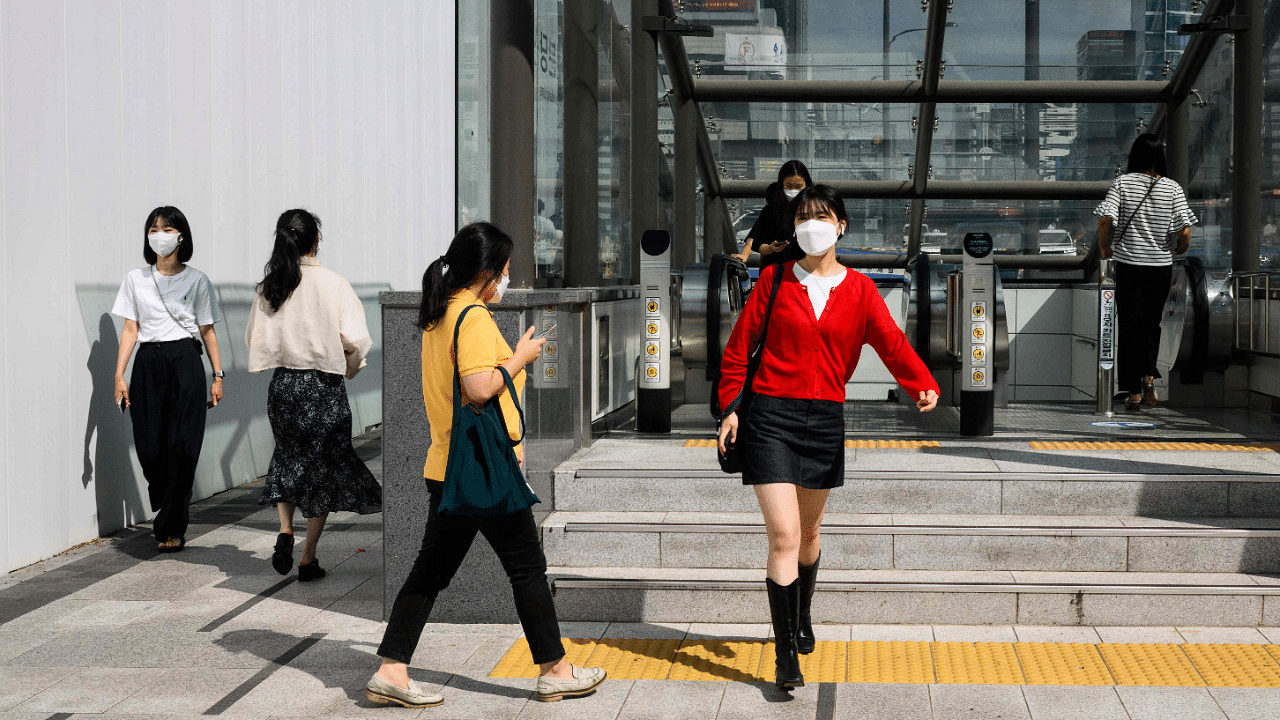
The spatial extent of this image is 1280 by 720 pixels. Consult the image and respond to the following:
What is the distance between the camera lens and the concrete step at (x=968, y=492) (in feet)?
19.5

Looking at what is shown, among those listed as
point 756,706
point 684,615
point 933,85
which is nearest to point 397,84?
point 933,85

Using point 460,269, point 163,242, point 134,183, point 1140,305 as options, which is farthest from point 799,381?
point 1140,305

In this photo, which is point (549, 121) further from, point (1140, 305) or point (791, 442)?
point (791, 442)

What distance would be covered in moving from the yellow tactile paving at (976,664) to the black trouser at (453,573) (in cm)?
141

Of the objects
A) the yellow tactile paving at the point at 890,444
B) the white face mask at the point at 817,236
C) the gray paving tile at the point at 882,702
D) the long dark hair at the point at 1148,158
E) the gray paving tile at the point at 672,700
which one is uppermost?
the long dark hair at the point at 1148,158

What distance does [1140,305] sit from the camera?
28.6 feet

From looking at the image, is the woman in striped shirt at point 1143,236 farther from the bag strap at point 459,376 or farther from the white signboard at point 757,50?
the white signboard at point 757,50

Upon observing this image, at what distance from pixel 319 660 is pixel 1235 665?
11.1 ft

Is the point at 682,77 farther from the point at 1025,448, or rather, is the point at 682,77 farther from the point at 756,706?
the point at 756,706

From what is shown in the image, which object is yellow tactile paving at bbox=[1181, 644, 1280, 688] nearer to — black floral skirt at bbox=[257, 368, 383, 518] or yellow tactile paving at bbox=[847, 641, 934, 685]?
yellow tactile paving at bbox=[847, 641, 934, 685]

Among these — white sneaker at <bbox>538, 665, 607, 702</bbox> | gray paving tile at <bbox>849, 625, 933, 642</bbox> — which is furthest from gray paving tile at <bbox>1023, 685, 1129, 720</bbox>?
white sneaker at <bbox>538, 665, 607, 702</bbox>

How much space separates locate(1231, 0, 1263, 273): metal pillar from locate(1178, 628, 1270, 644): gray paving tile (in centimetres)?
687

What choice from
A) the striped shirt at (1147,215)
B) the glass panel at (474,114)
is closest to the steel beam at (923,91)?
the striped shirt at (1147,215)

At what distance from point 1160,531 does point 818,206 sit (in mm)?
2285
